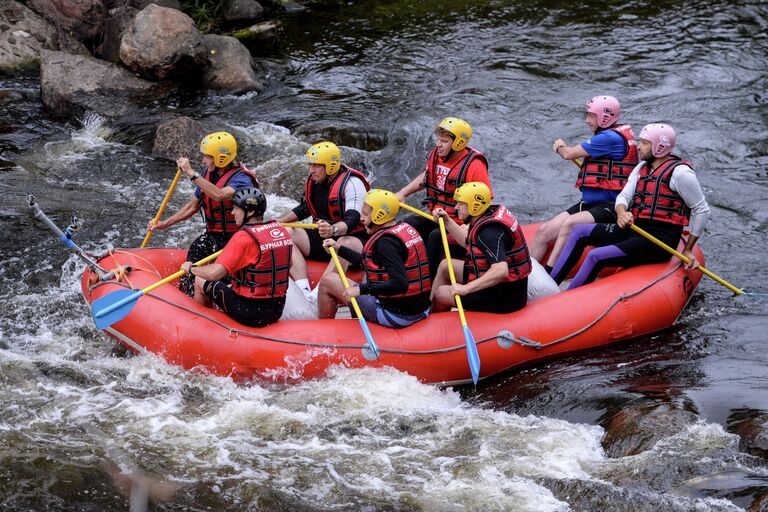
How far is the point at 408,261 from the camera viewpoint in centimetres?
655

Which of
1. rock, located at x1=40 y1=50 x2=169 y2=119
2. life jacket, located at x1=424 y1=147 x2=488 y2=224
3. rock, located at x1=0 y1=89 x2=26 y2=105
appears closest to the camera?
life jacket, located at x1=424 y1=147 x2=488 y2=224

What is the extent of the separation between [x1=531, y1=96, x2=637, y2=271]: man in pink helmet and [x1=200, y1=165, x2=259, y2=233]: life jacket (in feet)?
8.55

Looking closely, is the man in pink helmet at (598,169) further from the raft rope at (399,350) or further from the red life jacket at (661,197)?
the raft rope at (399,350)

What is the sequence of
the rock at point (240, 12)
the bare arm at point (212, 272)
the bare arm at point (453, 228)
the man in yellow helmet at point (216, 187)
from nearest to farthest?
1. the bare arm at point (212, 272)
2. the bare arm at point (453, 228)
3. the man in yellow helmet at point (216, 187)
4. the rock at point (240, 12)

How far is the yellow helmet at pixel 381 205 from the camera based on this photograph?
6539 mm

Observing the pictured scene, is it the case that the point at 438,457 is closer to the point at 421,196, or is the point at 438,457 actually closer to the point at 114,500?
the point at 114,500

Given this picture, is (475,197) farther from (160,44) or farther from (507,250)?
(160,44)

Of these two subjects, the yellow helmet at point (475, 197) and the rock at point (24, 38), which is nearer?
the yellow helmet at point (475, 197)

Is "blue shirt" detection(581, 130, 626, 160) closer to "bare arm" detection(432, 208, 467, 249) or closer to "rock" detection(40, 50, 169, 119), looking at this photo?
"bare arm" detection(432, 208, 467, 249)

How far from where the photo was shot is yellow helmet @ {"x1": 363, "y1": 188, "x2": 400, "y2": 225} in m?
6.54

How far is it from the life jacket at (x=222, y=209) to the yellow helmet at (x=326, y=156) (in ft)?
1.73

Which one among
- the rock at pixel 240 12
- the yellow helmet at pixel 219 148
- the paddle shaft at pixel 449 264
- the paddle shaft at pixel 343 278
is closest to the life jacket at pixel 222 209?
the yellow helmet at pixel 219 148

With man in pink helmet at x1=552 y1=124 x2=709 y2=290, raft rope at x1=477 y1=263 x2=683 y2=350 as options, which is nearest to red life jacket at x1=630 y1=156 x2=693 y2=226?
man in pink helmet at x1=552 y1=124 x2=709 y2=290

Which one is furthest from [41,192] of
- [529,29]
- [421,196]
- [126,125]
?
[529,29]
